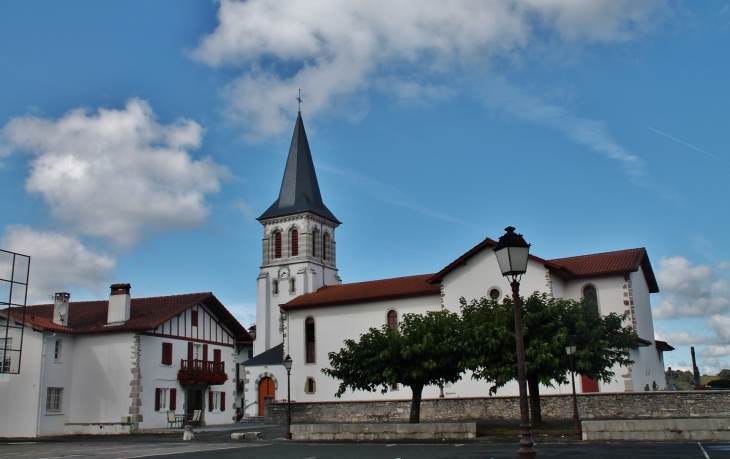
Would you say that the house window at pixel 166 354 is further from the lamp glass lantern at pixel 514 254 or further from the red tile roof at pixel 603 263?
the lamp glass lantern at pixel 514 254

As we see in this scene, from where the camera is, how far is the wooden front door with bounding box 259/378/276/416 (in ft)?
144

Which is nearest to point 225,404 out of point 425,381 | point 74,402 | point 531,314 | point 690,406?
point 74,402

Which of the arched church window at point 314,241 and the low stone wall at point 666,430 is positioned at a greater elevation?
the arched church window at point 314,241

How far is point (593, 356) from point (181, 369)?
21741mm

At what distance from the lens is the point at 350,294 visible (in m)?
42.4

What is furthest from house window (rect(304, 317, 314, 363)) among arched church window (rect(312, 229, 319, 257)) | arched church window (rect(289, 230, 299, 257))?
arched church window (rect(312, 229, 319, 257))

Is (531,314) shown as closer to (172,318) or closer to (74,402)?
(172,318)

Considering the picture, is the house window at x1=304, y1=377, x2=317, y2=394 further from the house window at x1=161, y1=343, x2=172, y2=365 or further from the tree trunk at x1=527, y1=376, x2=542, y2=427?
the tree trunk at x1=527, y1=376, x2=542, y2=427

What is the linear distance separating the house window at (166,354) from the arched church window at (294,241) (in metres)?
19.9

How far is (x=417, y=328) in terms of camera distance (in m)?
26.6

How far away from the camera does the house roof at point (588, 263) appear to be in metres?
34.1

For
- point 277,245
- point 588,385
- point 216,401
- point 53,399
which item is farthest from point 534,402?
point 277,245

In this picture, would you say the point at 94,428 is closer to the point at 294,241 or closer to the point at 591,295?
the point at 294,241

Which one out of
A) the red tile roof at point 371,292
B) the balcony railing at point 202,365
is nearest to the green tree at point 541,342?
the red tile roof at point 371,292
